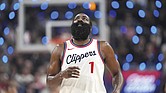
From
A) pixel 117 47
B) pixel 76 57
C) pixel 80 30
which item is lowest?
pixel 117 47

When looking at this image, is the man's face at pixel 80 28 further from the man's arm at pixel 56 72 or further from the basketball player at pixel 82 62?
the man's arm at pixel 56 72

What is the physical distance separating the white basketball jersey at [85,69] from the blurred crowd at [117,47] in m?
5.17

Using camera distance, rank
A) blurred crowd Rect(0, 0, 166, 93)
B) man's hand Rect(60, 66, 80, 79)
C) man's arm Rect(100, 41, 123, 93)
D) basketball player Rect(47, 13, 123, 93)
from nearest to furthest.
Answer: man's hand Rect(60, 66, 80, 79) < basketball player Rect(47, 13, 123, 93) < man's arm Rect(100, 41, 123, 93) < blurred crowd Rect(0, 0, 166, 93)

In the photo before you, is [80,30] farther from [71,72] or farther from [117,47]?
[117,47]

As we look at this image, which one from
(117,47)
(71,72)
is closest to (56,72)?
(71,72)

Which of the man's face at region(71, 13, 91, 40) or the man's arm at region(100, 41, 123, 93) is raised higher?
the man's face at region(71, 13, 91, 40)

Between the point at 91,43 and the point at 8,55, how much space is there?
21.4 feet

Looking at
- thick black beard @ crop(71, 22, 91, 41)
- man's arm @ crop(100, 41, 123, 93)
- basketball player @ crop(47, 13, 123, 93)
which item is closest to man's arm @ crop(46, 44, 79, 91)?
basketball player @ crop(47, 13, 123, 93)

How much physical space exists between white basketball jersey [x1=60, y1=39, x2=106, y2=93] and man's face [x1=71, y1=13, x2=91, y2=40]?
0.39 ft

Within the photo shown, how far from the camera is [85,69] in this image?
189 inches

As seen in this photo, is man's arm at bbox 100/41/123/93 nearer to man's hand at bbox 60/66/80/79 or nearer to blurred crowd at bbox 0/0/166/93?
man's hand at bbox 60/66/80/79

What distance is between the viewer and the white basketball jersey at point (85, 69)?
4.78 m

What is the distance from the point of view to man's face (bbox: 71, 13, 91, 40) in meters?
4.81

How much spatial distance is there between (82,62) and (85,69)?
0.07m
